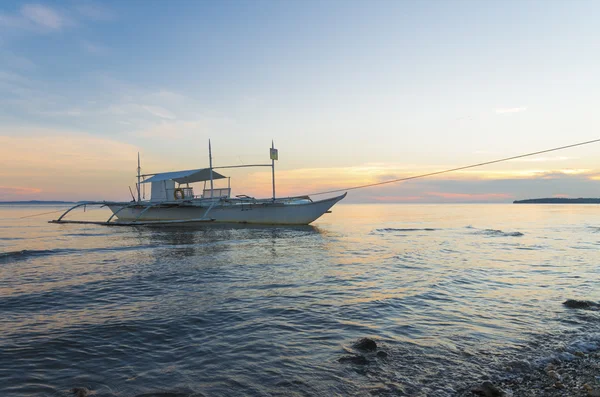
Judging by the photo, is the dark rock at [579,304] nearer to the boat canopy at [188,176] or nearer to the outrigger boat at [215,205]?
the outrigger boat at [215,205]

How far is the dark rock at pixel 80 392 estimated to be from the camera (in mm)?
4383

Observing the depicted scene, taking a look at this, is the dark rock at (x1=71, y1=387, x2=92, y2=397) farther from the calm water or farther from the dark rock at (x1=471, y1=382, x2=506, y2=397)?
the dark rock at (x1=471, y1=382, x2=506, y2=397)

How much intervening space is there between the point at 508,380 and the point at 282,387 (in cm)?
301

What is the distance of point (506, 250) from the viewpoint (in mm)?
19719

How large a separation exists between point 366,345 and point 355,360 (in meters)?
0.60

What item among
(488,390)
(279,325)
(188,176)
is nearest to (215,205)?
(188,176)

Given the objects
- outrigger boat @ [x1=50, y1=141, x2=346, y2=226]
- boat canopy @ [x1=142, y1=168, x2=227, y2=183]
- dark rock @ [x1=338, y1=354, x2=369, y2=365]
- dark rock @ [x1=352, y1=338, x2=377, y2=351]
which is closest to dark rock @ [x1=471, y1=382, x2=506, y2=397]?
dark rock @ [x1=338, y1=354, x2=369, y2=365]

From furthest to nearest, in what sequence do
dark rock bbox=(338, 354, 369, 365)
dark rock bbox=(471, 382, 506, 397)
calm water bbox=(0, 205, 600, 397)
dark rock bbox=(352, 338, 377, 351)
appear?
dark rock bbox=(352, 338, 377, 351) → dark rock bbox=(338, 354, 369, 365) → calm water bbox=(0, 205, 600, 397) → dark rock bbox=(471, 382, 506, 397)

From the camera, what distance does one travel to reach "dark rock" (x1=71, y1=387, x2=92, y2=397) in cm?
438

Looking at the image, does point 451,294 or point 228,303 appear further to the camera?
point 451,294

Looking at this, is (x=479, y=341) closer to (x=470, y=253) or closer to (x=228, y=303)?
(x=228, y=303)

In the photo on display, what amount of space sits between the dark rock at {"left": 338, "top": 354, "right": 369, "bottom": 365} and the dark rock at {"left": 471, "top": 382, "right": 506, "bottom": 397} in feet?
4.89

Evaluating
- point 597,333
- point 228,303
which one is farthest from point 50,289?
point 597,333

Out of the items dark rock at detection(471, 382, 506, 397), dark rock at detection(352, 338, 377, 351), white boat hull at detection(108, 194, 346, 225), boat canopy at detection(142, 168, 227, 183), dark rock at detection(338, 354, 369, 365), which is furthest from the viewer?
boat canopy at detection(142, 168, 227, 183)
